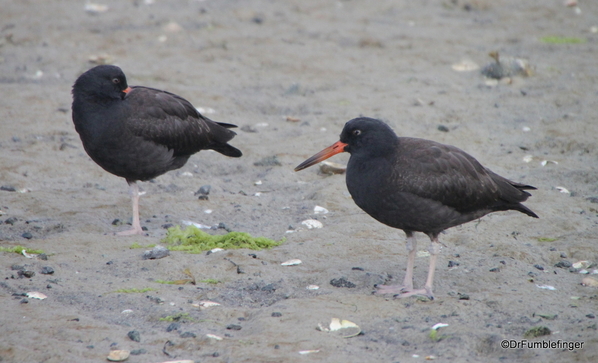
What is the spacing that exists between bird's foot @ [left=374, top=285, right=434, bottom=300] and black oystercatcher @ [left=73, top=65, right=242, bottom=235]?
8.21 feet

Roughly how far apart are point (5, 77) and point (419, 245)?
7310 mm

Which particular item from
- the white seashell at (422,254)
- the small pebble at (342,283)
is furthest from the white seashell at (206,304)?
the white seashell at (422,254)

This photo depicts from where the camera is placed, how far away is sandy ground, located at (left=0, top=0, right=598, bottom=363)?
450 cm

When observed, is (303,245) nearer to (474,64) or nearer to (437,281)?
(437,281)

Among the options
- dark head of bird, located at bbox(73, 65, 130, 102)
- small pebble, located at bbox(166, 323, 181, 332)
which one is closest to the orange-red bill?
small pebble, located at bbox(166, 323, 181, 332)

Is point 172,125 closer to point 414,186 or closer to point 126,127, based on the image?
point 126,127

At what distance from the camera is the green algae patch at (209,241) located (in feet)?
19.8

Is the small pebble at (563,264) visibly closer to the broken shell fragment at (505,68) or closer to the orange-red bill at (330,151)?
the orange-red bill at (330,151)

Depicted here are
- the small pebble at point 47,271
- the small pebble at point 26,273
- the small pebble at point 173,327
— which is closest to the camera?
the small pebble at point 173,327

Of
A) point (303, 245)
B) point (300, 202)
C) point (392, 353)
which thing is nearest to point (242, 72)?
point (300, 202)

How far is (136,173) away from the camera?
662cm

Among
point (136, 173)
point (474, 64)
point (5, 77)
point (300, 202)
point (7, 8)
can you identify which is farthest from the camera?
point (7, 8)

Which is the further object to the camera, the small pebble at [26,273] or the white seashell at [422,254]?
the white seashell at [422,254]

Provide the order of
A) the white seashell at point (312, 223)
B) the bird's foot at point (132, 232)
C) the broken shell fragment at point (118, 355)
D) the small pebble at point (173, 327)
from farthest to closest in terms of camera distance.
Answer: the white seashell at point (312, 223) → the bird's foot at point (132, 232) → the small pebble at point (173, 327) → the broken shell fragment at point (118, 355)
